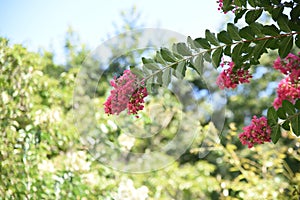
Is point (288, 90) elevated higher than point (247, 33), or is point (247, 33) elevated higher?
point (247, 33)

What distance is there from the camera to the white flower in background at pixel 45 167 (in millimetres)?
2512

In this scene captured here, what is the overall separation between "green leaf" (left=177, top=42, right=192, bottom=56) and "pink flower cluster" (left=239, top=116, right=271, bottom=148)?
23 centimetres

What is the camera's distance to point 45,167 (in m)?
2.53

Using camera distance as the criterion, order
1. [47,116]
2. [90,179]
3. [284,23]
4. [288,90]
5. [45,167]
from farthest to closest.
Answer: [47,116] → [90,179] → [45,167] → [288,90] → [284,23]

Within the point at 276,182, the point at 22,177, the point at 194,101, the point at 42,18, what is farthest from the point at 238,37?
the point at 42,18

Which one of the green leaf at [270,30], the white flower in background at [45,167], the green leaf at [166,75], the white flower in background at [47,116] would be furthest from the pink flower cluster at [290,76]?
the white flower in background at [47,116]

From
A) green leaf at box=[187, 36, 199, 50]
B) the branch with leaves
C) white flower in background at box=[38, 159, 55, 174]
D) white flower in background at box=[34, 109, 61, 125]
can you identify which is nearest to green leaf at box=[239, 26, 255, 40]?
the branch with leaves

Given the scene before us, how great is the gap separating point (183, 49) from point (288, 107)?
253 mm

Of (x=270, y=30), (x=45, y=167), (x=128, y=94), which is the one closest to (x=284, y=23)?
(x=270, y=30)

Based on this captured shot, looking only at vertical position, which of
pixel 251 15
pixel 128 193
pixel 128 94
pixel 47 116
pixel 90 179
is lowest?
pixel 128 193

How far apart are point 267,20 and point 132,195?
4885 millimetres

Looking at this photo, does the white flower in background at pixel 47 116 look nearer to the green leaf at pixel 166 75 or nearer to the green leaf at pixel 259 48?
the green leaf at pixel 166 75

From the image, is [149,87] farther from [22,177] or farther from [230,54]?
[22,177]

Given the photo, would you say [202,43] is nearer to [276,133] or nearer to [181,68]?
[181,68]
